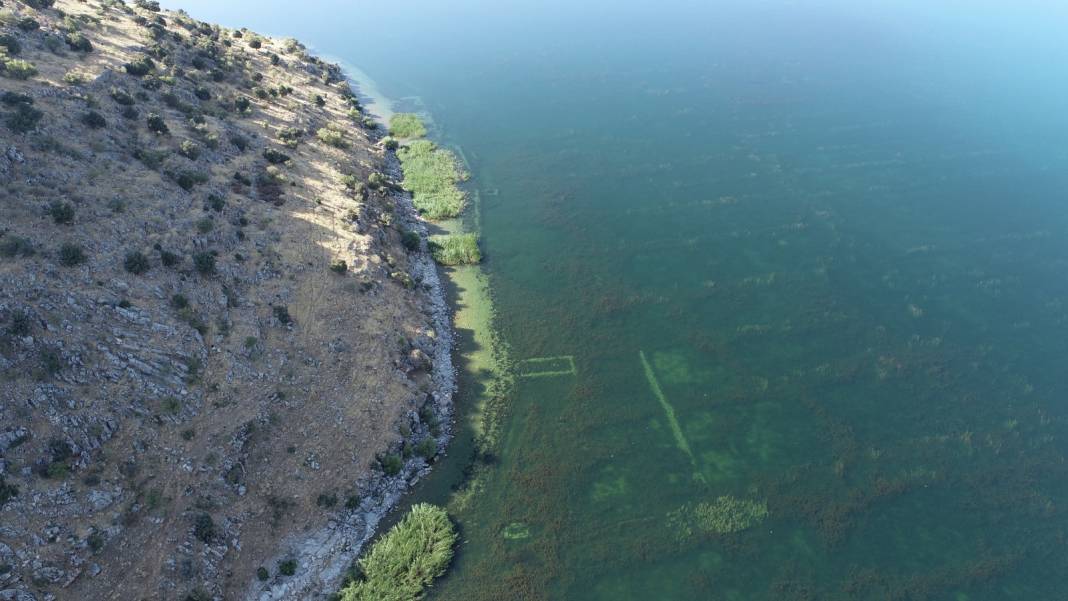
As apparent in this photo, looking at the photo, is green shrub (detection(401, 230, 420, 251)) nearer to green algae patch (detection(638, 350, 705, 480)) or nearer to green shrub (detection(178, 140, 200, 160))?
green shrub (detection(178, 140, 200, 160))

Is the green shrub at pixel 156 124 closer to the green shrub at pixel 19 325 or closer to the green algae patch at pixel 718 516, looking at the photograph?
the green shrub at pixel 19 325

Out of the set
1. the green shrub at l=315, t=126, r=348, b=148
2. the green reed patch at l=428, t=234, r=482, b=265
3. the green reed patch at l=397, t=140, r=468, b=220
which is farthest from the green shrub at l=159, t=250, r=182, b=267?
the green shrub at l=315, t=126, r=348, b=148

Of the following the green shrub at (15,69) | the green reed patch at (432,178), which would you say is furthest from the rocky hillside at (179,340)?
the green reed patch at (432,178)

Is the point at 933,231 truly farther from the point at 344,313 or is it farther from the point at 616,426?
the point at 344,313

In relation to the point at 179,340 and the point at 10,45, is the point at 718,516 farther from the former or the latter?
the point at 10,45

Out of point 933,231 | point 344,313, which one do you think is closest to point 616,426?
point 344,313
